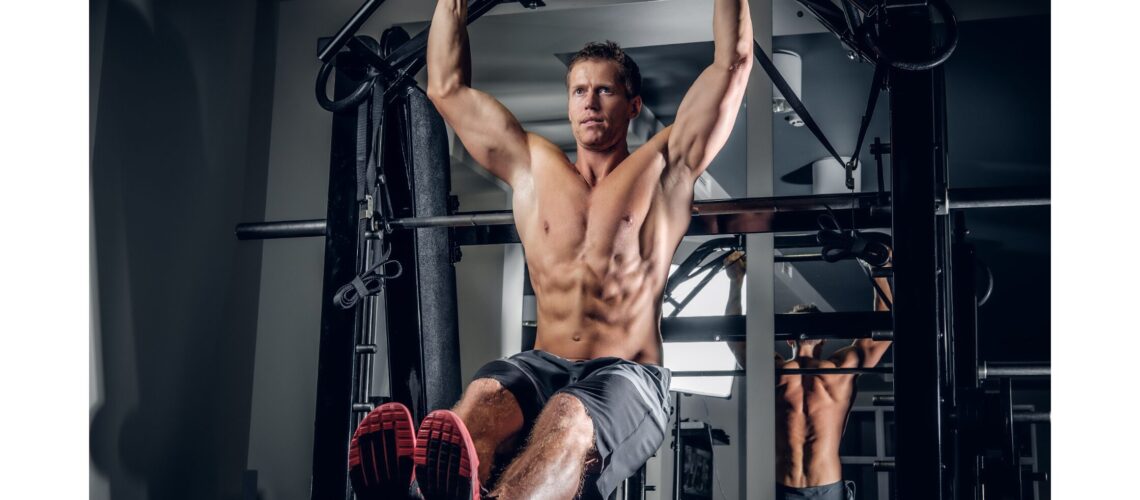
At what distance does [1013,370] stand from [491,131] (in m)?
1.86

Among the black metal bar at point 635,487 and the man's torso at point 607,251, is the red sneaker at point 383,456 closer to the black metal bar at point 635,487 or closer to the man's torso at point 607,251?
the man's torso at point 607,251

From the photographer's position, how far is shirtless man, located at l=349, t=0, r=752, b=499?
8.64ft

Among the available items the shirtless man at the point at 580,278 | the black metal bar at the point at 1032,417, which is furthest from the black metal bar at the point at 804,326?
the shirtless man at the point at 580,278

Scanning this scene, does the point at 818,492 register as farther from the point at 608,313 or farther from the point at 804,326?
the point at 608,313

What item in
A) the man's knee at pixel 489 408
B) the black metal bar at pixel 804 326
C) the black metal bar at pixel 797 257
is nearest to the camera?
the man's knee at pixel 489 408

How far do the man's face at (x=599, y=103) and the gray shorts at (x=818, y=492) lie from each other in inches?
53.9

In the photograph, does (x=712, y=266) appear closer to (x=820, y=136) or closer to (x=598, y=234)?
(x=820, y=136)

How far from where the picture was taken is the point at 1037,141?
3688 millimetres

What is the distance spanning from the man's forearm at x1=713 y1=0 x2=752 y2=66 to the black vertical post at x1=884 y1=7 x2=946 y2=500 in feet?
1.30

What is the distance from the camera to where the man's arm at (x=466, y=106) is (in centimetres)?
319

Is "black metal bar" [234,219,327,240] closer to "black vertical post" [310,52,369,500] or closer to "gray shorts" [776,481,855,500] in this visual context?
"black vertical post" [310,52,369,500]

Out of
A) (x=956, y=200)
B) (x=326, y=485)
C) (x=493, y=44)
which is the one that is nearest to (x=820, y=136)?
(x=956, y=200)

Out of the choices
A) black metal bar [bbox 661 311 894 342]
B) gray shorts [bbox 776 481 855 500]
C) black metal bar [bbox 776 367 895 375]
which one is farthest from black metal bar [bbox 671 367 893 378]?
gray shorts [bbox 776 481 855 500]
